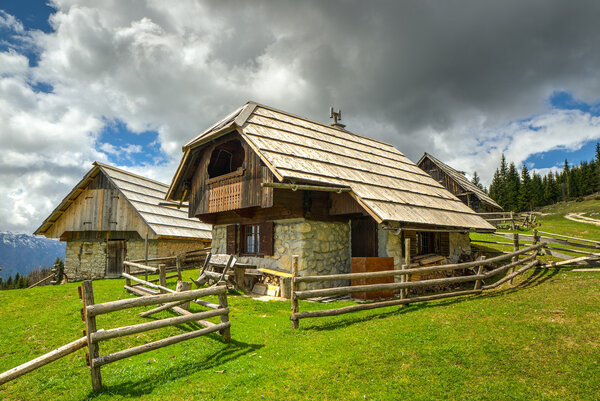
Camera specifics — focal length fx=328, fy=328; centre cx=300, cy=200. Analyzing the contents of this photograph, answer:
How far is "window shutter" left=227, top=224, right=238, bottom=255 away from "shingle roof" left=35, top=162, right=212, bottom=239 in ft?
21.1

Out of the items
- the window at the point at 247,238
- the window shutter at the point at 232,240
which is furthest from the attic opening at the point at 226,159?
the window at the point at 247,238

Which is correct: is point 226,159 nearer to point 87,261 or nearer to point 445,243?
point 445,243

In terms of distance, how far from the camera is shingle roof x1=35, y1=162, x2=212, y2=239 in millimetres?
20344

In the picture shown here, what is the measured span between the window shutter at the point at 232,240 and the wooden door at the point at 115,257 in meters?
10.3

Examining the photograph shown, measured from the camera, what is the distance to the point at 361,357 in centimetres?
537

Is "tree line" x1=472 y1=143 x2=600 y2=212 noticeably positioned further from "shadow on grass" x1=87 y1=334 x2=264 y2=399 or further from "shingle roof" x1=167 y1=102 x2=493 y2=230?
"shadow on grass" x1=87 y1=334 x2=264 y2=399

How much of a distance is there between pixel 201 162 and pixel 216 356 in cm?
1029

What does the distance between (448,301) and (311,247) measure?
451cm

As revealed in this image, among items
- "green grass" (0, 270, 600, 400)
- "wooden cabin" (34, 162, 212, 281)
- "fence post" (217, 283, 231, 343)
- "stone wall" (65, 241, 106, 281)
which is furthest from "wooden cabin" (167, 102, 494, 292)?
"stone wall" (65, 241, 106, 281)

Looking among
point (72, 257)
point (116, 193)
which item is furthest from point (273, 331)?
point (72, 257)

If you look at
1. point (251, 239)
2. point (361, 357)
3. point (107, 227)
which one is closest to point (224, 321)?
point (361, 357)

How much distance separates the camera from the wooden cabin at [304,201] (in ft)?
35.8

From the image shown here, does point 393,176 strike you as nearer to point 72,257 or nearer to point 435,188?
point 435,188

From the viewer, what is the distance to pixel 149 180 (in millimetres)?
26469
